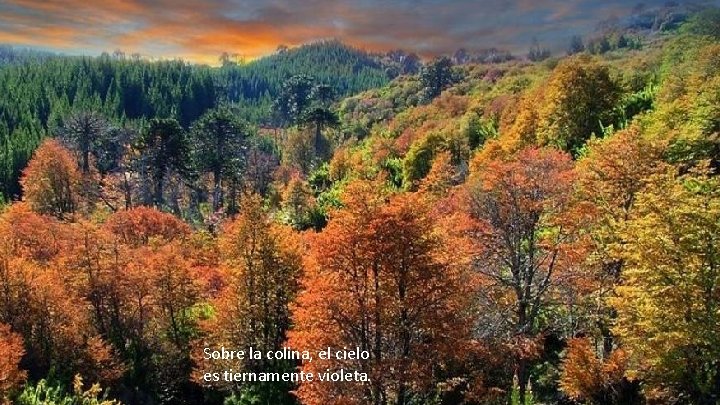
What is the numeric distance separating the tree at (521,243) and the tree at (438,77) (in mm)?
116830

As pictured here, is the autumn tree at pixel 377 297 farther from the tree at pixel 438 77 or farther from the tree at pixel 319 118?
the tree at pixel 438 77

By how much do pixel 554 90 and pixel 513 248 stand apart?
38.8 m

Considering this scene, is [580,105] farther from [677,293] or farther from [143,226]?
[143,226]

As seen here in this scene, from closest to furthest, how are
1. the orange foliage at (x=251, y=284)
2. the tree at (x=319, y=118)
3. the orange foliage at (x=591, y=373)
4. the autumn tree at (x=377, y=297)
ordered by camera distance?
1. the autumn tree at (x=377, y=297)
2. the orange foliage at (x=591, y=373)
3. the orange foliage at (x=251, y=284)
4. the tree at (x=319, y=118)

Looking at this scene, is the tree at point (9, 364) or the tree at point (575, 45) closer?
the tree at point (9, 364)

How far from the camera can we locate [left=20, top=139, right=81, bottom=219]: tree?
73.9 metres

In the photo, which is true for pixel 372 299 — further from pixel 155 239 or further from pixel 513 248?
pixel 155 239

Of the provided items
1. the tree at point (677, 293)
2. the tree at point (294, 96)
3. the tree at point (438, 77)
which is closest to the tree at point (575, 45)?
the tree at point (677, 293)

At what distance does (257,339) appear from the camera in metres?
37.2

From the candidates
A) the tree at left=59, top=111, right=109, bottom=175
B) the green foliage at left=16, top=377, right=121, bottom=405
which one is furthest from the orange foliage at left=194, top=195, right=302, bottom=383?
the tree at left=59, top=111, right=109, bottom=175

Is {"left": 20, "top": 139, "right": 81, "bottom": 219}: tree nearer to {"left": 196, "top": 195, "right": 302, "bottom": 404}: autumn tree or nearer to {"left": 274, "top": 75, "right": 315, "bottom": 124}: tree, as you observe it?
{"left": 196, "top": 195, "right": 302, "bottom": 404}: autumn tree

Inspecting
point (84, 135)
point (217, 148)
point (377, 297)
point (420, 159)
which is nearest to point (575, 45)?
point (420, 159)

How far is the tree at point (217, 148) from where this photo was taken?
288ft

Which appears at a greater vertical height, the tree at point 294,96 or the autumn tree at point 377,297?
the tree at point 294,96
